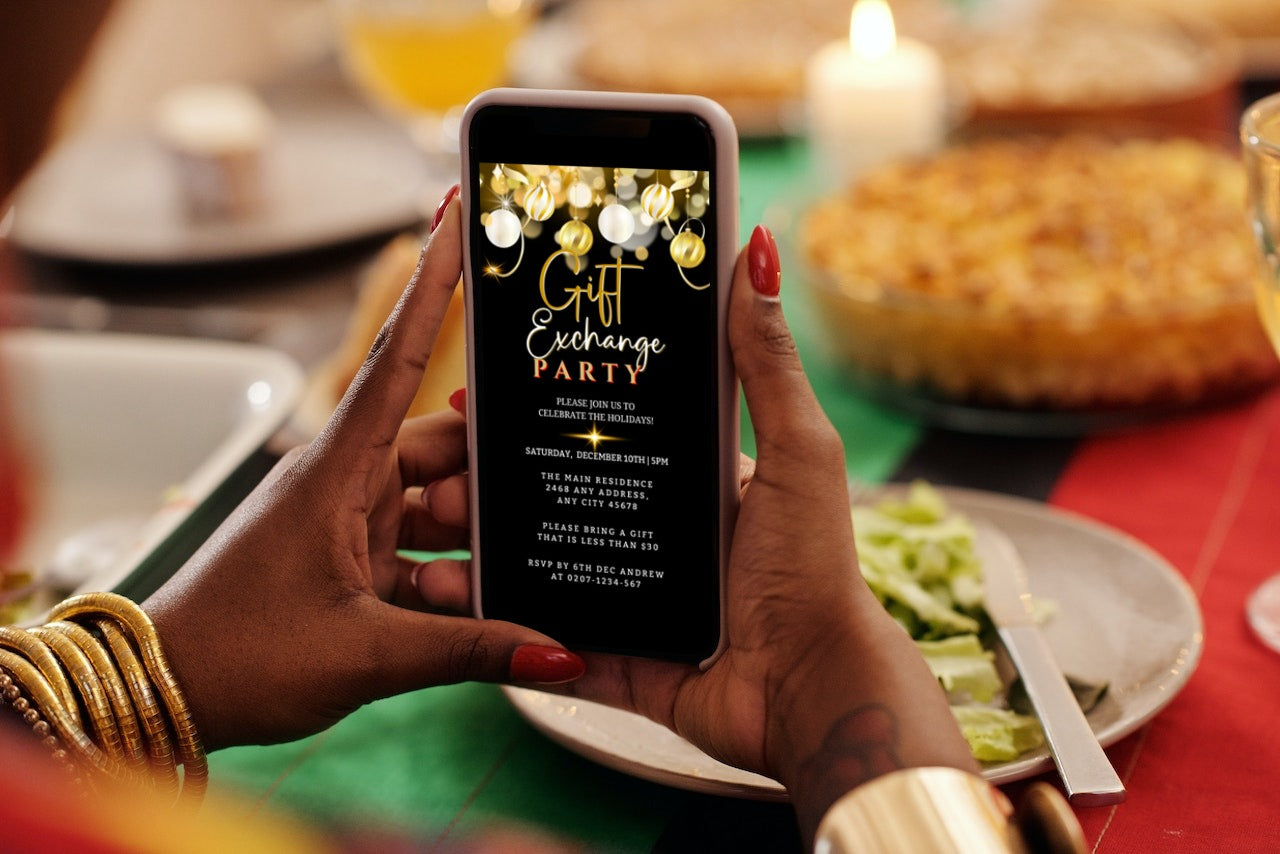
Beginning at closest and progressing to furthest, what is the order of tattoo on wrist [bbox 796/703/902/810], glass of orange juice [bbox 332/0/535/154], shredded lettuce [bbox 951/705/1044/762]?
tattoo on wrist [bbox 796/703/902/810] < shredded lettuce [bbox 951/705/1044/762] < glass of orange juice [bbox 332/0/535/154]

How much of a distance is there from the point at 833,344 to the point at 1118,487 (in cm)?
28

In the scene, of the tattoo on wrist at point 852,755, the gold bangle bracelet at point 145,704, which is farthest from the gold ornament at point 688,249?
the gold bangle bracelet at point 145,704

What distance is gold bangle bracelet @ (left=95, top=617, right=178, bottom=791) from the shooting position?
1.92ft

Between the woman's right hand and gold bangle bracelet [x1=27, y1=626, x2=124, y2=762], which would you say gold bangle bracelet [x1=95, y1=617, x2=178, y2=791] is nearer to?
gold bangle bracelet [x1=27, y1=626, x2=124, y2=762]

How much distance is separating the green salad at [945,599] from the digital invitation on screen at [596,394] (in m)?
0.16

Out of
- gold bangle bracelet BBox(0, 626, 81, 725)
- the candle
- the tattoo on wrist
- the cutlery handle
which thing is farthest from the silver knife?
the candle

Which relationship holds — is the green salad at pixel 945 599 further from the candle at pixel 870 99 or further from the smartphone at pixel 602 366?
the candle at pixel 870 99

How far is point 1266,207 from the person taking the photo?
2.46 ft

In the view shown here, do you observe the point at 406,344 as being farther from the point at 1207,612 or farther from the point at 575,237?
the point at 1207,612

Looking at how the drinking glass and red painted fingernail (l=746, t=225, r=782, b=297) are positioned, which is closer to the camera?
red painted fingernail (l=746, t=225, r=782, b=297)

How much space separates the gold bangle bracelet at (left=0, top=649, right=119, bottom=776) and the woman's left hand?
0.16ft

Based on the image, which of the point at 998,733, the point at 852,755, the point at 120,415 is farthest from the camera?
the point at 120,415

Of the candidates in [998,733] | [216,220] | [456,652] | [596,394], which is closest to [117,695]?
[456,652]

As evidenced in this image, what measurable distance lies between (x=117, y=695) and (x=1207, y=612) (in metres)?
0.65
